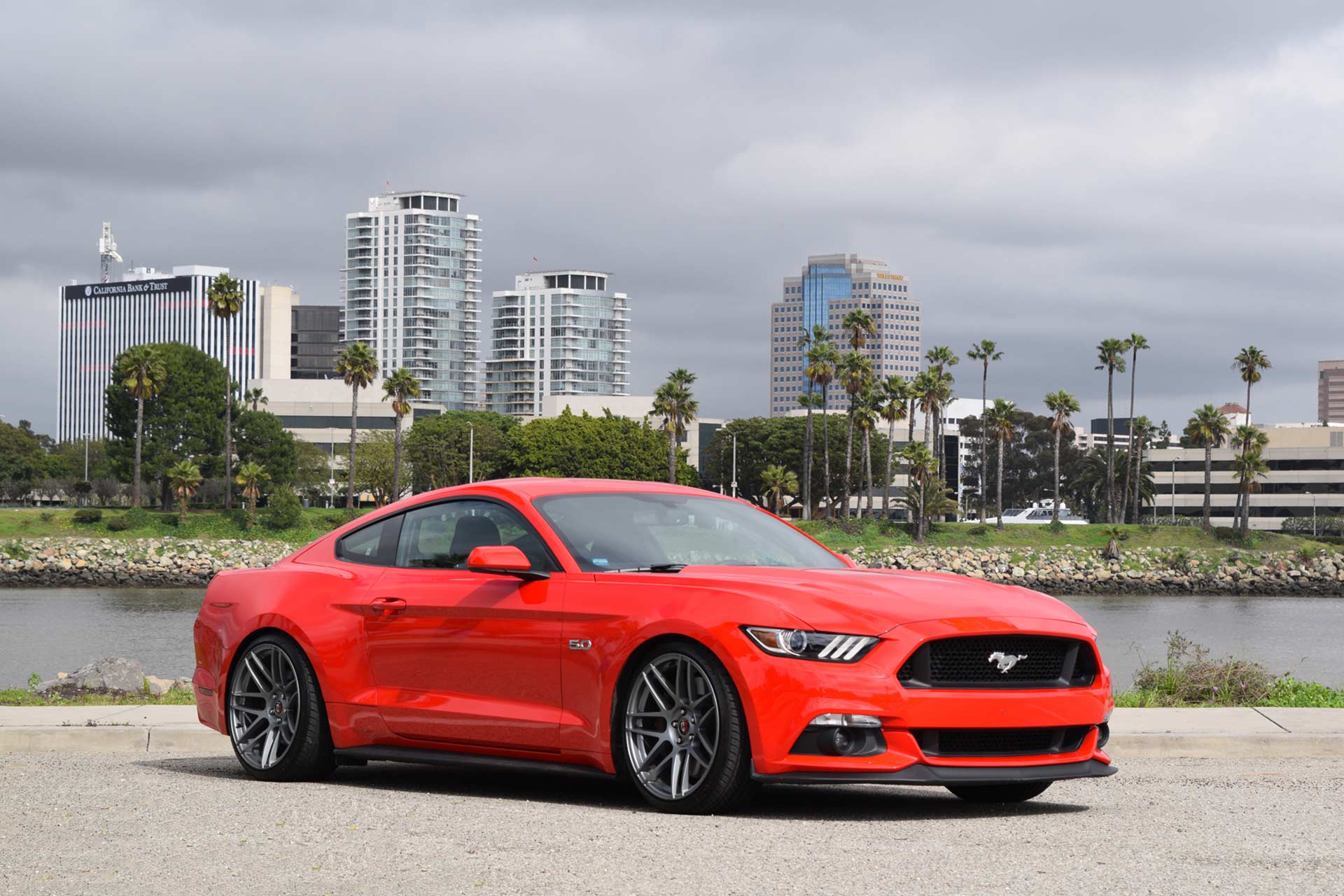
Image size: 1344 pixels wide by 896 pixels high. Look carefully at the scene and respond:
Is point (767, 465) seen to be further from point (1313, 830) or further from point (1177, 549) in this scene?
point (1313, 830)

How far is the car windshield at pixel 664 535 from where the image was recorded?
7762 millimetres

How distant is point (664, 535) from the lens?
801 centimetres

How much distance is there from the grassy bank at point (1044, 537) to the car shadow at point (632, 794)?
9684 centimetres

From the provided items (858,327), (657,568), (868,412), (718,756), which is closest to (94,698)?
(657,568)

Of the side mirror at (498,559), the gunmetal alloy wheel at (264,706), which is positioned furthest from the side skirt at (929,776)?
the gunmetal alloy wheel at (264,706)

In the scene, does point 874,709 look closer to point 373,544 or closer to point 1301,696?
point 373,544

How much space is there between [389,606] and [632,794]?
1.59 meters

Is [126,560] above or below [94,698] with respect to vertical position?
below

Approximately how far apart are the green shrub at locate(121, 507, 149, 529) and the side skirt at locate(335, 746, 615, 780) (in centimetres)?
9665

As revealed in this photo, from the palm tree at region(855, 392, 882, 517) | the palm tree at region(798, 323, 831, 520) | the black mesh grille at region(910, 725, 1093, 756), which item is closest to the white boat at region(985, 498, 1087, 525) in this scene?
the palm tree at region(798, 323, 831, 520)

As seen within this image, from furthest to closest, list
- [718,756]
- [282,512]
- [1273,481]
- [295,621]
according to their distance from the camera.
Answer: [1273,481] < [282,512] < [295,621] < [718,756]

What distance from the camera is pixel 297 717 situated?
28.2ft

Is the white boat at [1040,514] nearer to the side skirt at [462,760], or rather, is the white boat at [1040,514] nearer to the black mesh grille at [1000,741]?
the side skirt at [462,760]

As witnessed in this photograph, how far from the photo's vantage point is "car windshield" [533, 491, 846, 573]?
7.76 meters
